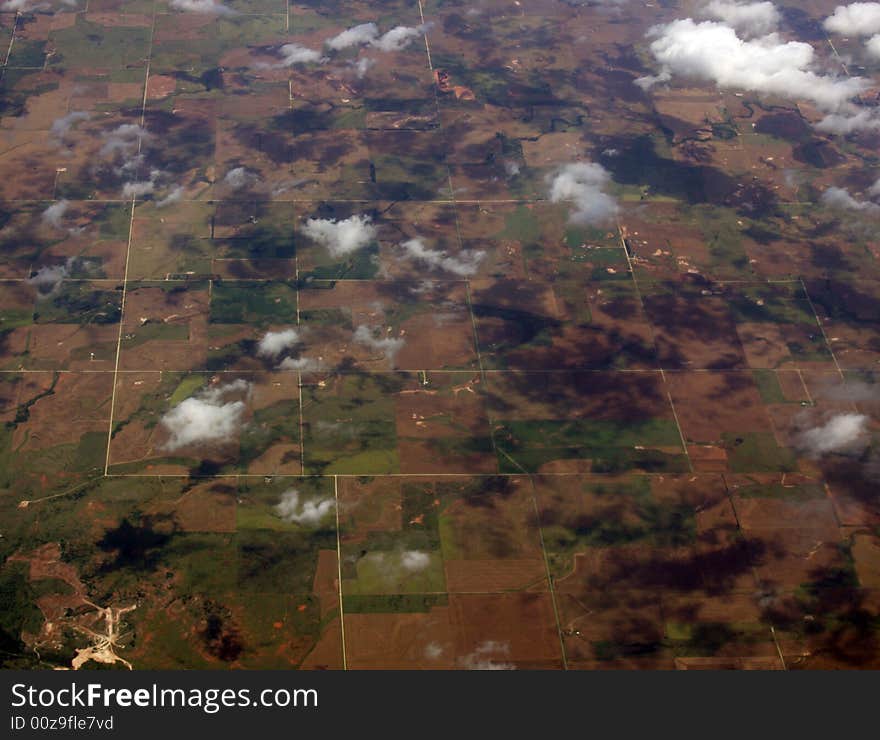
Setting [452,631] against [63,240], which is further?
[63,240]

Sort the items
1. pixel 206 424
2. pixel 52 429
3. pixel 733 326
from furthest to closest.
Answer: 1. pixel 733 326
2. pixel 206 424
3. pixel 52 429

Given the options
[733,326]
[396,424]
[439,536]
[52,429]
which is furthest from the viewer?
[733,326]

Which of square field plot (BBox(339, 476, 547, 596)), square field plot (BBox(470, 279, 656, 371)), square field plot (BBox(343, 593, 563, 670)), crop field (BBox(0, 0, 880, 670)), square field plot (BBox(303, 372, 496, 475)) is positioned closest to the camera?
square field plot (BBox(343, 593, 563, 670))

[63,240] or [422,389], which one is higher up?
[63,240]

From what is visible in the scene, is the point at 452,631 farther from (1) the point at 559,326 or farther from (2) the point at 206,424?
(1) the point at 559,326

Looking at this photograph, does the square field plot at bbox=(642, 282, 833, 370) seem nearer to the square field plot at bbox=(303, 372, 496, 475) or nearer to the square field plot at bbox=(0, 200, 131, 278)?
the square field plot at bbox=(303, 372, 496, 475)

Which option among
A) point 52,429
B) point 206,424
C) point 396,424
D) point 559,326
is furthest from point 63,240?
point 559,326

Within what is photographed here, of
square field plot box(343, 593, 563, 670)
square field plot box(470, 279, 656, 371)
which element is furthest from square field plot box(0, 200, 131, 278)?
square field plot box(343, 593, 563, 670)

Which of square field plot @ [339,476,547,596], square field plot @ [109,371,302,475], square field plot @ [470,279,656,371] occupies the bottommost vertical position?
square field plot @ [339,476,547,596]

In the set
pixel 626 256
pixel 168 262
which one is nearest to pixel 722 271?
pixel 626 256
